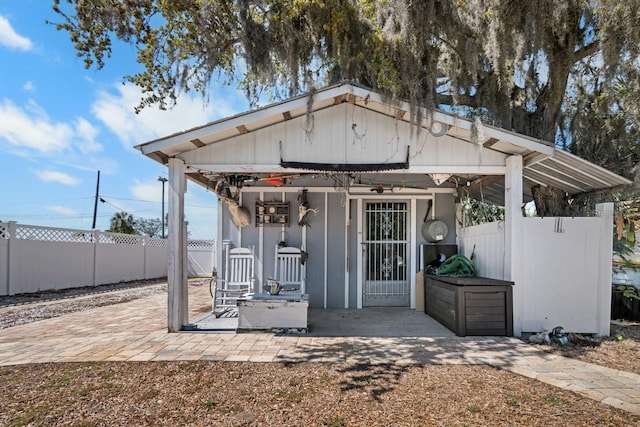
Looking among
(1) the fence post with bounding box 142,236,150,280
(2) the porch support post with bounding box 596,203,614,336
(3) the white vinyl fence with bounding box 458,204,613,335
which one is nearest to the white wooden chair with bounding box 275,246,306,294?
(3) the white vinyl fence with bounding box 458,204,613,335

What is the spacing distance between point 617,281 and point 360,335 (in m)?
5.94

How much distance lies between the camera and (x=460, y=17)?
5.67 metres

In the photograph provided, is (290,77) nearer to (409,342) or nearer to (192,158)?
(192,158)

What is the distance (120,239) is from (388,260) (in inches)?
377

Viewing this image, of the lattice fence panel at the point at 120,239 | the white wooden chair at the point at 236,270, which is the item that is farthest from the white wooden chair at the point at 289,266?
the lattice fence panel at the point at 120,239

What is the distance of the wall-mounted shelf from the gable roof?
201cm

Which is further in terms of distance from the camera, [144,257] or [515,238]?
[144,257]

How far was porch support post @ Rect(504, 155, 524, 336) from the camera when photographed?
4.69 meters

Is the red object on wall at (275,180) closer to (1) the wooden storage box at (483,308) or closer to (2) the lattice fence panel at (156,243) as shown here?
(1) the wooden storage box at (483,308)

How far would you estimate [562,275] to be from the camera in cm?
470

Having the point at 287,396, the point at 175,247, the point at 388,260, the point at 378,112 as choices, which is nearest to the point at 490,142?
the point at 378,112

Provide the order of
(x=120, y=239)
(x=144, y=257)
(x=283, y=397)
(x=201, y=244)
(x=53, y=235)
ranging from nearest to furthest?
(x=283, y=397)
(x=53, y=235)
(x=120, y=239)
(x=144, y=257)
(x=201, y=244)

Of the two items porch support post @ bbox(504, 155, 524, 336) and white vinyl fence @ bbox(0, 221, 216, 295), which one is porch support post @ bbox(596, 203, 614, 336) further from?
white vinyl fence @ bbox(0, 221, 216, 295)

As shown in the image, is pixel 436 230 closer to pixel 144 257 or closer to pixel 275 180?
pixel 275 180
